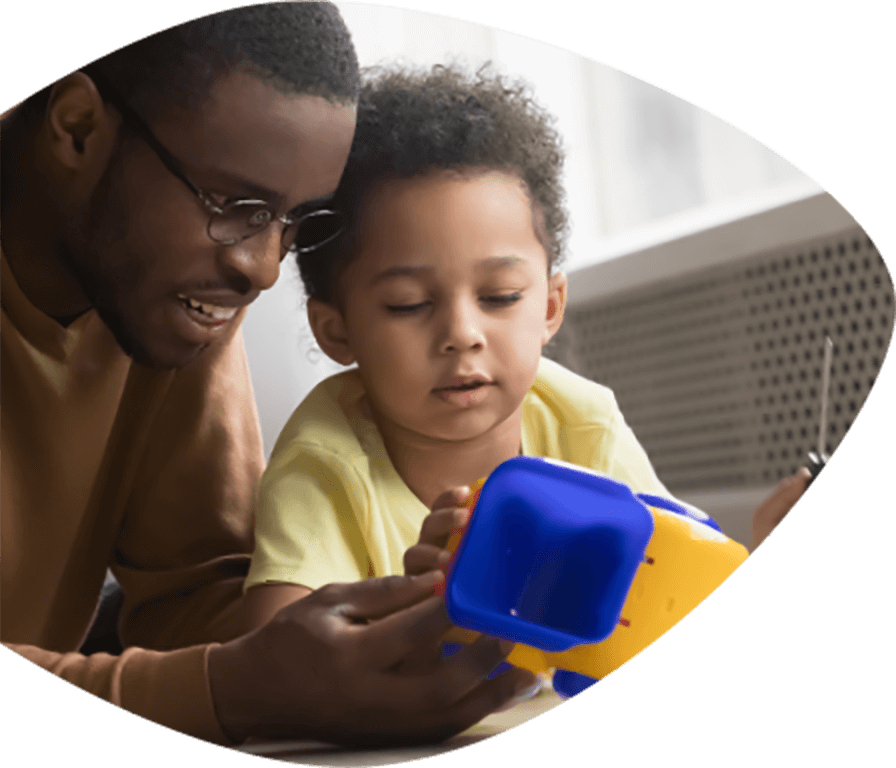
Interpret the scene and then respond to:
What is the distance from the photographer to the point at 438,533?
1.88 ft

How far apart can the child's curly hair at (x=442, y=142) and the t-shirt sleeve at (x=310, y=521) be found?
0.10 meters

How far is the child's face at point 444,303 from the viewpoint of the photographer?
593 millimetres

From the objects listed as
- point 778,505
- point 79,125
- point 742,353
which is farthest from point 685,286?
point 79,125

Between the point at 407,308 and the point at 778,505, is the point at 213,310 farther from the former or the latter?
the point at 778,505

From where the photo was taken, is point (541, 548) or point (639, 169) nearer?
point (541, 548)

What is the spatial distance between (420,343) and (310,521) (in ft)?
0.39

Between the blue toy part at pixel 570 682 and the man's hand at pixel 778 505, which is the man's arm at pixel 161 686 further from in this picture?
the man's hand at pixel 778 505

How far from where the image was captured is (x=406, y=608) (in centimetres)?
58

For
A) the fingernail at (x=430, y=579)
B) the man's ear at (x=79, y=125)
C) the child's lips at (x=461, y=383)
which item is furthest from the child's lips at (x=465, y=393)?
the man's ear at (x=79, y=125)

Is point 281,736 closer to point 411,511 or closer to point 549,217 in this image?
point 411,511

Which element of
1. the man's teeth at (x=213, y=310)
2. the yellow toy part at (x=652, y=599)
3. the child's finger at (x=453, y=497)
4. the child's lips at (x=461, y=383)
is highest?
the man's teeth at (x=213, y=310)

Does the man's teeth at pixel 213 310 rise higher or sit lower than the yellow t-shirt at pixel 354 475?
higher

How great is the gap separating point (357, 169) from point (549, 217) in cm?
12

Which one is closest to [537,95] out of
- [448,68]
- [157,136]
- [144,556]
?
[448,68]
